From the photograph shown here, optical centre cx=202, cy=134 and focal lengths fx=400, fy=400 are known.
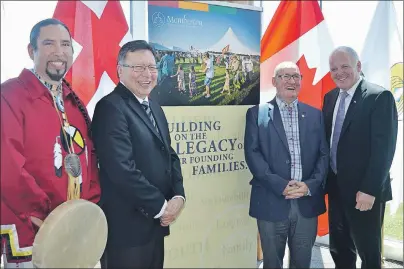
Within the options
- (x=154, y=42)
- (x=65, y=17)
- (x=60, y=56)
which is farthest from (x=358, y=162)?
(x=65, y=17)

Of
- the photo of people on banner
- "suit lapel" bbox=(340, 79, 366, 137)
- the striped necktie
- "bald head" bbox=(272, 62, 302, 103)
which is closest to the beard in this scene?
the striped necktie

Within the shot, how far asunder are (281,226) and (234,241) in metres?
0.46

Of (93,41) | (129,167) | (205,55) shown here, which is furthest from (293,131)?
(93,41)

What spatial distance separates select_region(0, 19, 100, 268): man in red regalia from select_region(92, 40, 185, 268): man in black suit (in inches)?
5.7

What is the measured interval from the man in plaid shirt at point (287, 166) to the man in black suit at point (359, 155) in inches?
4.7

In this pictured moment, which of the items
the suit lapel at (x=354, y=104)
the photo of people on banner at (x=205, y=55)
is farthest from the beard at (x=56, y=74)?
the suit lapel at (x=354, y=104)

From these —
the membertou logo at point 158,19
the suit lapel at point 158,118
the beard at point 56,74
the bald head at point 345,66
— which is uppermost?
the membertou logo at point 158,19

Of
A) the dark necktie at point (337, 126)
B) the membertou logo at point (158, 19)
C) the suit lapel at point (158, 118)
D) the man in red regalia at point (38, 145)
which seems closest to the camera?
the man in red regalia at point (38, 145)

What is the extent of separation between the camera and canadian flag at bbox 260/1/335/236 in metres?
3.12

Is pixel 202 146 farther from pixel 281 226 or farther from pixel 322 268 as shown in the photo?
pixel 322 268

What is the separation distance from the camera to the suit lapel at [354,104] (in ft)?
8.01

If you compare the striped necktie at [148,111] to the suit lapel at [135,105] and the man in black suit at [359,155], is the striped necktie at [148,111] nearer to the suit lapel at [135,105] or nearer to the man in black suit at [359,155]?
the suit lapel at [135,105]

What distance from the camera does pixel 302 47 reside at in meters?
3.21

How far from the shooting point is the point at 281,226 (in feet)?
8.13
